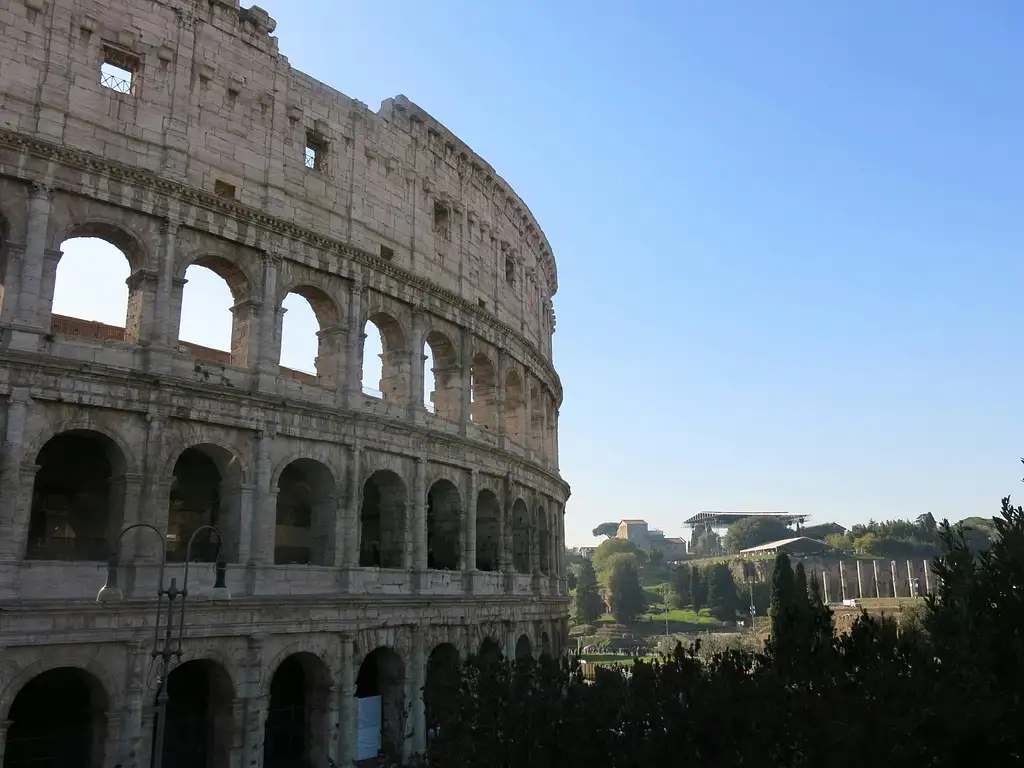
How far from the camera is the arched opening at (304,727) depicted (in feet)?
66.3

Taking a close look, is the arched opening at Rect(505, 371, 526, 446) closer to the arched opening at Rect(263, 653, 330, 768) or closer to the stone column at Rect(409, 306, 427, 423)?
the stone column at Rect(409, 306, 427, 423)

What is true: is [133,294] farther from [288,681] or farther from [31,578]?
[288,681]

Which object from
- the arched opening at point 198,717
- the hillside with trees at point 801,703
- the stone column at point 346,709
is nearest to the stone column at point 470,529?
the stone column at point 346,709

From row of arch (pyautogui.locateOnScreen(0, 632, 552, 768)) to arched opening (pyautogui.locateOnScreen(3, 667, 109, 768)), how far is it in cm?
2

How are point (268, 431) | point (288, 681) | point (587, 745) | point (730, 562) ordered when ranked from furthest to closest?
point (730, 562), point (288, 681), point (268, 431), point (587, 745)

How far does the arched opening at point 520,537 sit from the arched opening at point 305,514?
784cm

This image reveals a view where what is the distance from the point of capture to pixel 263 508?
19.7 m

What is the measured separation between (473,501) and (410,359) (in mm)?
4588

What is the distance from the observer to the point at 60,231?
58.9 ft

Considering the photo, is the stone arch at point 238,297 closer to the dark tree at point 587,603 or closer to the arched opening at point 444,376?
the arched opening at point 444,376

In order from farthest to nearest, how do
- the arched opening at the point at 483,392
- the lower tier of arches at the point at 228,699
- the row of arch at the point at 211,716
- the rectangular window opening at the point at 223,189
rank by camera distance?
the arched opening at the point at 483,392
the rectangular window opening at the point at 223,189
the row of arch at the point at 211,716
the lower tier of arches at the point at 228,699

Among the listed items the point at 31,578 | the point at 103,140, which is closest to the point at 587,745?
the point at 31,578

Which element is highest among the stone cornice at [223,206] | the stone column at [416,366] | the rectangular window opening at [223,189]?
the rectangular window opening at [223,189]

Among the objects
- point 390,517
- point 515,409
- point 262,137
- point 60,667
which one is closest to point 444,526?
point 390,517
